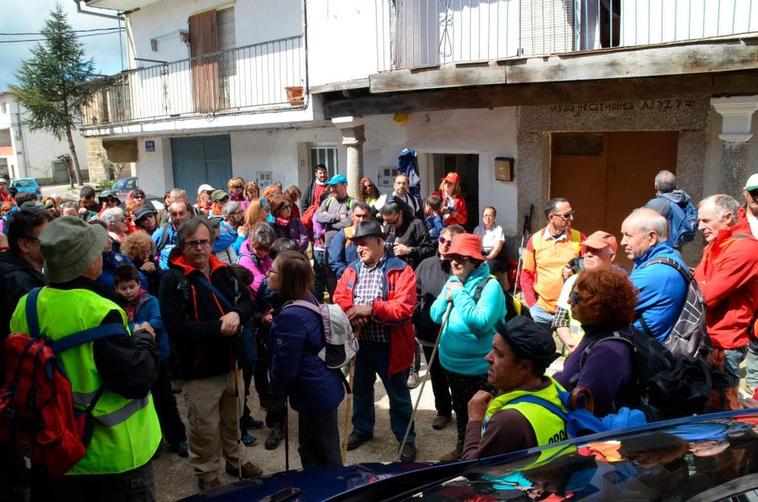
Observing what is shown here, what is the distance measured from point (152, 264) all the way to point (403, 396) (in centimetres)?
233

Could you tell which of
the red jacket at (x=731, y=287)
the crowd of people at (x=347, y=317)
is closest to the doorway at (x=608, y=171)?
the crowd of people at (x=347, y=317)

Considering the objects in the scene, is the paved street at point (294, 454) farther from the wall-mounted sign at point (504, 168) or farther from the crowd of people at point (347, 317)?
the wall-mounted sign at point (504, 168)

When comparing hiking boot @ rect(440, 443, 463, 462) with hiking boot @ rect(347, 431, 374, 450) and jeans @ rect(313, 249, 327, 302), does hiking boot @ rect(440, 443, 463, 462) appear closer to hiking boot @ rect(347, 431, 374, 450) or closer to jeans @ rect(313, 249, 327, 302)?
hiking boot @ rect(347, 431, 374, 450)

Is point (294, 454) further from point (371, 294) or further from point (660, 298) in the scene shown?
point (660, 298)

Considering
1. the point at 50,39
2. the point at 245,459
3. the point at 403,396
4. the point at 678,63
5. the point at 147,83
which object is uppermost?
the point at 50,39

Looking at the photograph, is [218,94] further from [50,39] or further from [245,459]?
[50,39]

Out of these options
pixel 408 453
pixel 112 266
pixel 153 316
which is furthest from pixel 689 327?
pixel 112 266

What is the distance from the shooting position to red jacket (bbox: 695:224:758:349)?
3854 millimetres

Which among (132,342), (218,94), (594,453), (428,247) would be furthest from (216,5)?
(594,453)

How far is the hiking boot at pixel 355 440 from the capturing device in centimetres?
464

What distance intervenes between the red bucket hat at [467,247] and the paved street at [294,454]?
1.64 m

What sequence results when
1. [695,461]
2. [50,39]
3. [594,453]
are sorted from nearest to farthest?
1. [695,461]
2. [594,453]
3. [50,39]

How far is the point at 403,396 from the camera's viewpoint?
14.8 ft

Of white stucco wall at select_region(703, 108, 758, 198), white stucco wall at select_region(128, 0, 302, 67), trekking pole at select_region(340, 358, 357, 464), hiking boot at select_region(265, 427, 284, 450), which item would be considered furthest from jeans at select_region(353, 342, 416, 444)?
white stucco wall at select_region(128, 0, 302, 67)
